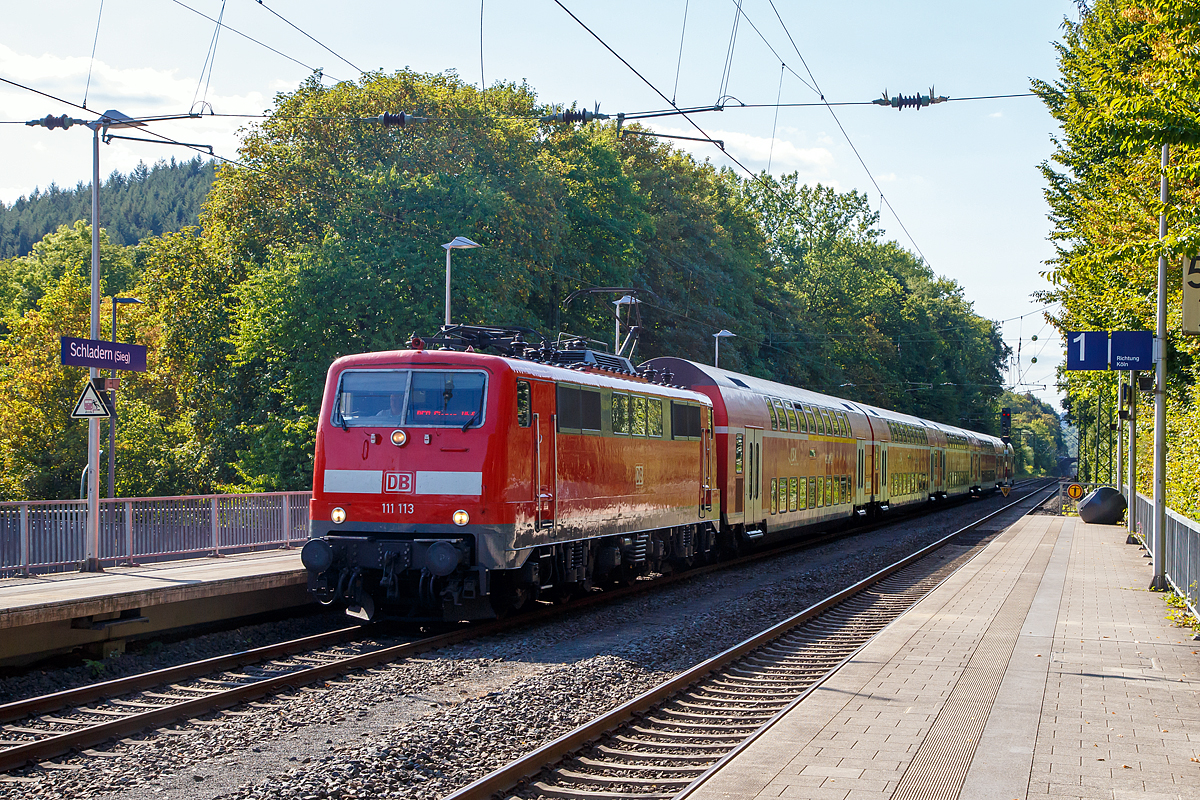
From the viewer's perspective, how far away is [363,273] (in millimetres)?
35906

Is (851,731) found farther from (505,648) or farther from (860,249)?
(860,249)

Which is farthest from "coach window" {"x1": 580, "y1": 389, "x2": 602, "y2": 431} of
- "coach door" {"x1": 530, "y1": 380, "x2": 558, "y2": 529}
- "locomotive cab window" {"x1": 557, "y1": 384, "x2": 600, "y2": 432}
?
"coach door" {"x1": 530, "y1": 380, "x2": 558, "y2": 529}

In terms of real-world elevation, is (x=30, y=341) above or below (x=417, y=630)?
above

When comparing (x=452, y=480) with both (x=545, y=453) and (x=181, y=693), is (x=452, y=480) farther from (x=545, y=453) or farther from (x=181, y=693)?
(x=181, y=693)

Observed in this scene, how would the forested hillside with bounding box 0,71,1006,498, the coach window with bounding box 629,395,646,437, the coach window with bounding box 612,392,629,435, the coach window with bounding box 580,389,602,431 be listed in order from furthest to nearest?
the forested hillside with bounding box 0,71,1006,498 < the coach window with bounding box 629,395,646,437 < the coach window with bounding box 612,392,629,435 < the coach window with bounding box 580,389,602,431

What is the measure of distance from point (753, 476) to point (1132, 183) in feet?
29.6

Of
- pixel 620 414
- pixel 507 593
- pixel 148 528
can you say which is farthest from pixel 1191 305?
pixel 148 528

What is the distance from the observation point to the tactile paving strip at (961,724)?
6.62 meters

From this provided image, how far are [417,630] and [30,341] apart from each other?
50809mm

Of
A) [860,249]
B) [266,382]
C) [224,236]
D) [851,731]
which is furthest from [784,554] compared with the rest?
[860,249]

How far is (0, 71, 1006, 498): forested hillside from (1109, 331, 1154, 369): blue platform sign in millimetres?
17215

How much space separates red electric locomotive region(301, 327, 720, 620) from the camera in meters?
13.2

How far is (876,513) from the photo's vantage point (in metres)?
37.6

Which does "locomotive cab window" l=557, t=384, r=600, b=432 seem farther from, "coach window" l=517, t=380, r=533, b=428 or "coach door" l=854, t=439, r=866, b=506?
"coach door" l=854, t=439, r=866, b=506
